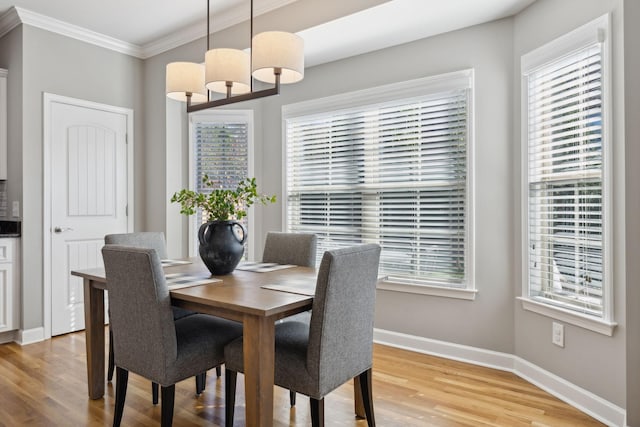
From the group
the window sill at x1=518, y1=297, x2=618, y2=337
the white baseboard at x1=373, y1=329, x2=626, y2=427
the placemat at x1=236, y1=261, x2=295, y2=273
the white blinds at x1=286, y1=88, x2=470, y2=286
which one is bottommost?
the white baseboard at x1=373, y1=329, x2=626, y2=427

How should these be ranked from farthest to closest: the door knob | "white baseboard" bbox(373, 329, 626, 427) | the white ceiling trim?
the door knob
the white ceiling trim
"white baseboard" bbox(373, 329, 626, 427)

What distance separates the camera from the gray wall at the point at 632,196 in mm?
2117

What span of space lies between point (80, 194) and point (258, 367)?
3.10 metres

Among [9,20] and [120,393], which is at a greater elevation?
[9,20]

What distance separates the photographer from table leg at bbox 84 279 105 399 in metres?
2.52

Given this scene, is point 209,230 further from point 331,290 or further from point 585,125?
point 585,125

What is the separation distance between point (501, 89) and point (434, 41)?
0.65 metres

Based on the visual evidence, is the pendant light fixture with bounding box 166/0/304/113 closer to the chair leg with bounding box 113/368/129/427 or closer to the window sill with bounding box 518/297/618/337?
the chair leg with bounding box 113/368/129/427

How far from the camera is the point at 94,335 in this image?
2.53 meters

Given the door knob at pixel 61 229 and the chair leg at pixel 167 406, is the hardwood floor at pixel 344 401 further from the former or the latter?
the door knob at pixel 61 229

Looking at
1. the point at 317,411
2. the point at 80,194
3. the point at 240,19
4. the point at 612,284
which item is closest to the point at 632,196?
the point at 612,284

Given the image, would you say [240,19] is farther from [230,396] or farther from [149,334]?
[230,396]

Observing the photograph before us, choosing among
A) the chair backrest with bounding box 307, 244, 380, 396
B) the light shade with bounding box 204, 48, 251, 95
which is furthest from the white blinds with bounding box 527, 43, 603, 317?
the light shade with bounding box 204, 48, 251, 95

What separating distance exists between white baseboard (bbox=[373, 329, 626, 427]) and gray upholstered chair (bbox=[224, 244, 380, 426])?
1.24 meters
